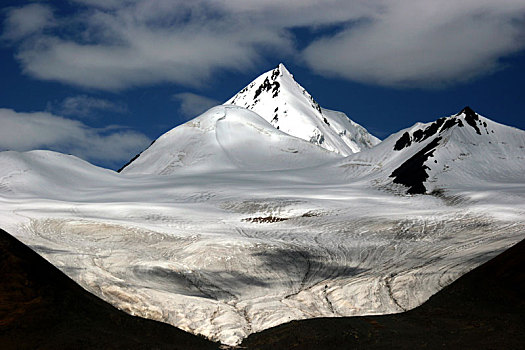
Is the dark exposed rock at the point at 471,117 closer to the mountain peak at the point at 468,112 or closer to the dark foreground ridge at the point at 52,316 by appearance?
the mountain peak at the point at 468,112

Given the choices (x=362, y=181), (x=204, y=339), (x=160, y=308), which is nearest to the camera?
(x=204, y=339)

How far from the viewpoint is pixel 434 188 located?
7006 cm

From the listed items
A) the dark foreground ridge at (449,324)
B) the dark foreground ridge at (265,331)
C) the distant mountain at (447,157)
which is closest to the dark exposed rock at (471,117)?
the distant mountain at (447,157)

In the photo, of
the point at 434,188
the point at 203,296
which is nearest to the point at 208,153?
the point at 434,188

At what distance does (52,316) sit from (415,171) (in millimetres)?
63756

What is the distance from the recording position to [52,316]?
19.4m

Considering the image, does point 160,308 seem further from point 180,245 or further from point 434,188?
point 434,188

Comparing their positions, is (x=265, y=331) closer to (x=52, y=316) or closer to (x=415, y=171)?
(x=52, y=316)

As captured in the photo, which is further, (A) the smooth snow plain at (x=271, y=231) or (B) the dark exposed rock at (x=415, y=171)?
(B) the dark exposed rock at (x=415, y=171)

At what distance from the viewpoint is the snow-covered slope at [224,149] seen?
118 metres

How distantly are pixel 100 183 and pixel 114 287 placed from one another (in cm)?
6061

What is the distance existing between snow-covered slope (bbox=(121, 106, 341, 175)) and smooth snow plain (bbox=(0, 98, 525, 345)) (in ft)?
61.8

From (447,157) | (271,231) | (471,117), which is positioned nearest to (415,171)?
(447,157)

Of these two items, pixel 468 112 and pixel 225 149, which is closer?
pixel 468 112
